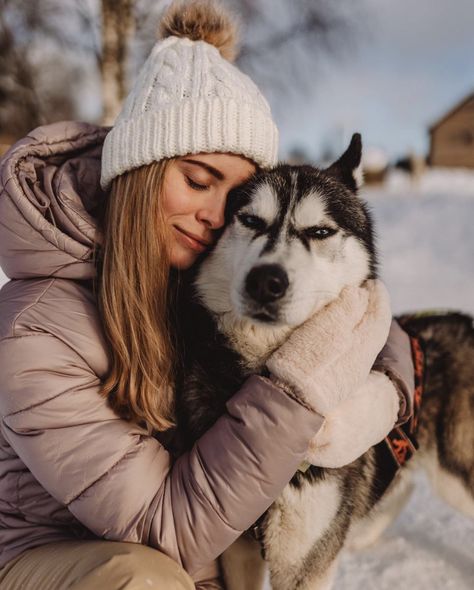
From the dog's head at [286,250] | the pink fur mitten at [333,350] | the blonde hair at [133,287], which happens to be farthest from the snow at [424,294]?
the blonde hair at [133,287]

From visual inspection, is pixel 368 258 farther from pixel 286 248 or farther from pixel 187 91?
pixel 187 91

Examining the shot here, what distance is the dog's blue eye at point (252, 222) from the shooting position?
1.54 m

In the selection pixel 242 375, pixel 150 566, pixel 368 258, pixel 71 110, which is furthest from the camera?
pixel 71 110

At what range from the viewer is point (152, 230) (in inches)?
56.7

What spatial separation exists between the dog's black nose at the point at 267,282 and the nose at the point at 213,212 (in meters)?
0.29

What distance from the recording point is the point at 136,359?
1424mm

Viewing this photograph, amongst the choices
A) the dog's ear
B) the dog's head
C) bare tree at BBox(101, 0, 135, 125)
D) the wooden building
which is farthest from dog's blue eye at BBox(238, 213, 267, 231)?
the wooden building

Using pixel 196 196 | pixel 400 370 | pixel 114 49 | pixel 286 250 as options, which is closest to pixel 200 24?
pixel 196 196

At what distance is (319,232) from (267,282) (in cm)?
31

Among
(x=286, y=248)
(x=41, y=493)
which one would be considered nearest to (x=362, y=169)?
(x=286, y=248)

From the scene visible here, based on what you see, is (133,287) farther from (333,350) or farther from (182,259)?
(333,350)

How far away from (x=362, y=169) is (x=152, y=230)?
809mm

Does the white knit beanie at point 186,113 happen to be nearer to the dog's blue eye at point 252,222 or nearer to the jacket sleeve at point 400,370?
the dog's blue eye at point 252,222

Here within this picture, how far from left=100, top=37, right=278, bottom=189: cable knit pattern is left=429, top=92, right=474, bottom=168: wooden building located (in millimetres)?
23381
